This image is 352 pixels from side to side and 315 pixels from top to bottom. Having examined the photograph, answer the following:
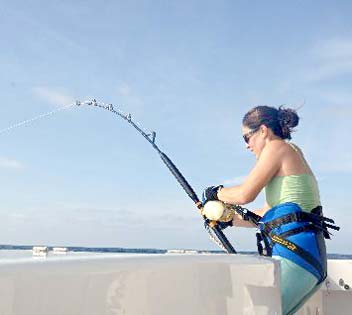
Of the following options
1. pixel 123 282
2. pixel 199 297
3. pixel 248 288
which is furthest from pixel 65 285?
pixel 248 288

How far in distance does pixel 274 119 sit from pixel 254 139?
0.20 meters

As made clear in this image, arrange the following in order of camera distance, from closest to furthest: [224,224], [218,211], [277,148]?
1. [277,148]
2. [218,211]
3. [224,224]

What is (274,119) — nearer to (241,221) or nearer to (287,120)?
(287,120)

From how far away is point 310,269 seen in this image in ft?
10.6

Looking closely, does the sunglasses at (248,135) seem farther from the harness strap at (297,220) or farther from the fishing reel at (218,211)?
the harness strap at (297,220)

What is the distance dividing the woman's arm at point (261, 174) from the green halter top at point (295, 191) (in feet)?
0.24

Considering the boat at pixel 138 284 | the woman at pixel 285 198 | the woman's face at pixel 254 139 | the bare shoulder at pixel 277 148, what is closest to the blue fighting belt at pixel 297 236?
the woman at pixel 285 198

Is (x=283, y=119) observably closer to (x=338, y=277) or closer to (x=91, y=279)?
(x=338, y=277)

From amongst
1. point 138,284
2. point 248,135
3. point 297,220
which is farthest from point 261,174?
point 138,284

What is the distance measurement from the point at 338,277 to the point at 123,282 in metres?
4.05

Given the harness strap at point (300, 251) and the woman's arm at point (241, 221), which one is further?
the woman's arm at point (241, 221)

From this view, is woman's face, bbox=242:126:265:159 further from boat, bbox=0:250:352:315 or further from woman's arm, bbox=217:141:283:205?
boat, bbox=0:250:352:315

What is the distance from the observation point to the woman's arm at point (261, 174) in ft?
11.5

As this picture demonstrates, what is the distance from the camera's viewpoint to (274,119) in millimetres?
3873
